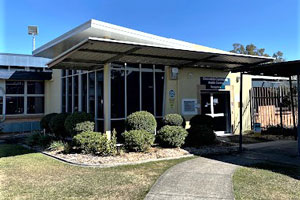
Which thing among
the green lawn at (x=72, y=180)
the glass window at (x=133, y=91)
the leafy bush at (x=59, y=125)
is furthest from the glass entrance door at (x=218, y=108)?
the leafy bush at (x=59, y=125)

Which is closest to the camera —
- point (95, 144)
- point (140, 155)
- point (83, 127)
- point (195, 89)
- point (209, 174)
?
point (209, 174)

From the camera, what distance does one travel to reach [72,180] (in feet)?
17.1

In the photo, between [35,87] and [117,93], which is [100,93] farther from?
[35,87]

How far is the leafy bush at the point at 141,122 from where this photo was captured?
8.61m

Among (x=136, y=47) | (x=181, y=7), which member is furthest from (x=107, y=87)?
(x=181, y=7)

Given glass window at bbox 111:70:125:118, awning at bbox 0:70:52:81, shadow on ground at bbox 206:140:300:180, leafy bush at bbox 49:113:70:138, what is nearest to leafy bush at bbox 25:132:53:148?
leafy bush at bbox 49:113:70:138

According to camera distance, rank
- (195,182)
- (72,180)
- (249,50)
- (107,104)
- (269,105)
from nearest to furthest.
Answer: (195,182), (72,180), (107,104), (269,105), (249,50)

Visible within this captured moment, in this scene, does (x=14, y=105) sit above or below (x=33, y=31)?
below

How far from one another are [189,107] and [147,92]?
2230mm

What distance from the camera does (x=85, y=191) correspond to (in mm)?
4555

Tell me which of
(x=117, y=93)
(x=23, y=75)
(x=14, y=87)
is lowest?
(x=117, y=93)

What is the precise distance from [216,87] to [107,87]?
5.59 meters

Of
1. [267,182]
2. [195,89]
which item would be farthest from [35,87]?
[267,182]

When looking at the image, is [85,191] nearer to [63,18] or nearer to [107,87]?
[107,87]
